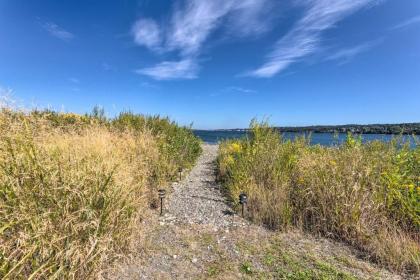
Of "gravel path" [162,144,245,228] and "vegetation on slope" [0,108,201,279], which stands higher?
"vegetation on slope" [0,108,201,279]

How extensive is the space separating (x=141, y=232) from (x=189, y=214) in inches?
66.0

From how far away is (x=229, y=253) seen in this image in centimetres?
354

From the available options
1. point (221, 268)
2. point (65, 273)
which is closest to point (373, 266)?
point (221, 268)

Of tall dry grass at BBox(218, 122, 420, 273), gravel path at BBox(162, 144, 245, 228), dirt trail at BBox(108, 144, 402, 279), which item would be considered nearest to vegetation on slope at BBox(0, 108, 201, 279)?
dirt trail at BBox(108, 144, 402, 279)

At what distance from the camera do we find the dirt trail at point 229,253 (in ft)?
10.0

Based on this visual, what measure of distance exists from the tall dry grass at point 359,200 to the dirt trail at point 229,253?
0.29m

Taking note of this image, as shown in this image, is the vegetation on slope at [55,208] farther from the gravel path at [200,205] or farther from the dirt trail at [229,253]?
the gravel path at [200,205]

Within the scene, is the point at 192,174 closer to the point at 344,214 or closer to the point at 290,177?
the point at 290,177

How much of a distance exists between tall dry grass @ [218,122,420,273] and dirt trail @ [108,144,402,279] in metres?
0.29

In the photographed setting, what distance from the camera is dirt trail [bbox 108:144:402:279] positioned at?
3.05 m

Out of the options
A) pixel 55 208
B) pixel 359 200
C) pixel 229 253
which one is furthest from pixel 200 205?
pixel 55 208

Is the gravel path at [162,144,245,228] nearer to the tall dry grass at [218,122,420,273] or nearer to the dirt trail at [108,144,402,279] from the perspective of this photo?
the dirt trail at [108,144,402,279]

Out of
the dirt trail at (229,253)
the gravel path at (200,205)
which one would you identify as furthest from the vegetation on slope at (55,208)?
the gravel path at (200,205)

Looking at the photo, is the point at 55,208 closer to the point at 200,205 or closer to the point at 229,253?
the point at 229,253
